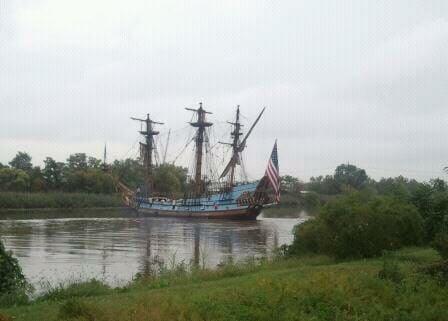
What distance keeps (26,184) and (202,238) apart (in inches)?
2452

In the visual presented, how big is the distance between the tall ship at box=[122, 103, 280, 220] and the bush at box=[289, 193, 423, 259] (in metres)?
40.2

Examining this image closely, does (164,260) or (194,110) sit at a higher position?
(194,110)

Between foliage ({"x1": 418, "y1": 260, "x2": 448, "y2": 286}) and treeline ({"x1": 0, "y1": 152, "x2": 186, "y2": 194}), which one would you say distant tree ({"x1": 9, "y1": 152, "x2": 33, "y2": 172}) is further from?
foliage ({"x1": 418, "y1": 260, "x2": 448, "y2": 286})

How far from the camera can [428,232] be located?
19719 mm

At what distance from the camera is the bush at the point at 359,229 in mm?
16078

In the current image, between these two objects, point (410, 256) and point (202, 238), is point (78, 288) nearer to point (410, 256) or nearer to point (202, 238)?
point (410, 256)

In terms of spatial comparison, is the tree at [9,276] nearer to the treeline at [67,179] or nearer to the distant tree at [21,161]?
the treeline at [67,179]

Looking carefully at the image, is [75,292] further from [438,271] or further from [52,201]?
[52,201]

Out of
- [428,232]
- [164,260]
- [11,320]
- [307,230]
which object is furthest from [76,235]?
[11,320]

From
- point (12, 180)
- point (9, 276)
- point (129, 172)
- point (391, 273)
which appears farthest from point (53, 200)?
point (391, 273)

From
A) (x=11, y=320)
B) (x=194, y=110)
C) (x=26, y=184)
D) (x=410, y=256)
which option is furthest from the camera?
(x=26, y=184)

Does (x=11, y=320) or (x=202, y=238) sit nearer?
(x=11, y=320)

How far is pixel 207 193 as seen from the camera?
69.3 meters

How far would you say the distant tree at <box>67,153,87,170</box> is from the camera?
337ft
